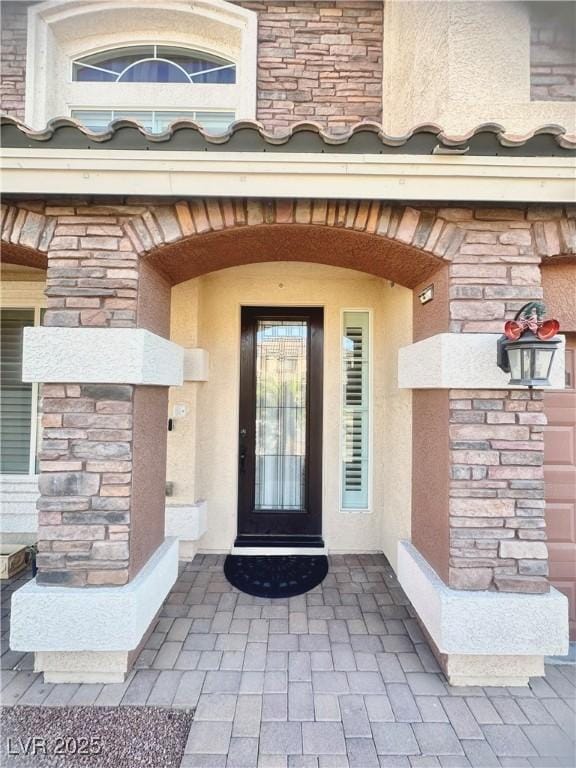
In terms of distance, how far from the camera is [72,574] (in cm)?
323

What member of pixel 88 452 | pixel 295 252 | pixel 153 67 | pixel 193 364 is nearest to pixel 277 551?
pixel 193 364

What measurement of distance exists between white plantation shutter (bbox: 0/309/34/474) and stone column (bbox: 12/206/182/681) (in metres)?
3.02

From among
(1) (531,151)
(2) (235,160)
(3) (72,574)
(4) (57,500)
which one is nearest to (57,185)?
(2) (235,160)

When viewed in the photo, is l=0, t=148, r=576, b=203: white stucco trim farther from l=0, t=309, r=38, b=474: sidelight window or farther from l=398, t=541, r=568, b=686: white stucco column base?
l=398, t=541, r=568, b=686: white stucco column base

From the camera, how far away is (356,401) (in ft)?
19.3

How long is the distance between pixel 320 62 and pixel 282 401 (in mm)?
5195

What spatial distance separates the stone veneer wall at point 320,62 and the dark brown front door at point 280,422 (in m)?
2.95

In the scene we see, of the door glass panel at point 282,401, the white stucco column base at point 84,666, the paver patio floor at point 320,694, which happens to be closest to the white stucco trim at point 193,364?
the door glass panel at point 282,401

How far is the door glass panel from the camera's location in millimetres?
6016

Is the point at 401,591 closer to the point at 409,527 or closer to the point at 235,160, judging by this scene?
the point at 409,527

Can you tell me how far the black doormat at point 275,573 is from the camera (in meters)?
4.70

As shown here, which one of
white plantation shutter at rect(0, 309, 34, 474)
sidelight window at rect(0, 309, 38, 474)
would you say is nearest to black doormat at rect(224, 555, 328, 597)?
sidelight window at rect(0, 309, 38, 474)

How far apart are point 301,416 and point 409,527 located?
2.30 m

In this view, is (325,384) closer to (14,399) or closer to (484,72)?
(484,72)
